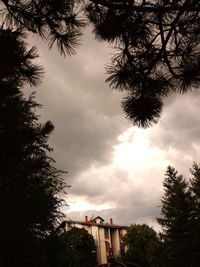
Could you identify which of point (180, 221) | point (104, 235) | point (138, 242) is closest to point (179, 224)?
point (180, 221)

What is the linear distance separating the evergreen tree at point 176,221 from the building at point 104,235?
23.6 meters

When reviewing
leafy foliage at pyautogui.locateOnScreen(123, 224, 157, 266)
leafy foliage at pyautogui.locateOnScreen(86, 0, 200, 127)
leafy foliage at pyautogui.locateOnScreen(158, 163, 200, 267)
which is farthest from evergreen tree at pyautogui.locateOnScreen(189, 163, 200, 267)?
leafy foliage at pyautogui.locateOnScreen(86, 0, 200, 127)

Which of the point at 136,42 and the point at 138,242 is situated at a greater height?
the point at 138,242

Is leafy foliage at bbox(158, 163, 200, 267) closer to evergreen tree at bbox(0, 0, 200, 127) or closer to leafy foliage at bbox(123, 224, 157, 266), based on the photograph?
leafy foliage at bbox(123, 224, 157, 266)

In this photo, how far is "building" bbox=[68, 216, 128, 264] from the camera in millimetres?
61594

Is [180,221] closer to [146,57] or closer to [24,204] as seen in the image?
[24,204]

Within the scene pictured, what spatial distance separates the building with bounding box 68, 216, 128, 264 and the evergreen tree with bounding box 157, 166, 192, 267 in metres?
23.6

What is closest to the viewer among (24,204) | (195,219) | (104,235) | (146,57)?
(146,57)

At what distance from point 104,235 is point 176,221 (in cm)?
3016

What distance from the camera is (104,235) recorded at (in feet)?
214

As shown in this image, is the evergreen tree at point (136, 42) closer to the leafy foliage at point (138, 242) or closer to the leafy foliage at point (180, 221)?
the leafy foliage at point (180, 221)

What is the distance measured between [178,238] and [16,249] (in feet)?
81.4

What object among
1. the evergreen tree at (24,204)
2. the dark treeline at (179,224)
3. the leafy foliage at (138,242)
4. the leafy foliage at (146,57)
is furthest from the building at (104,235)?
the leafy foliage at (146,57)

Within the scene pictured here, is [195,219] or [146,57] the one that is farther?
[195,219]
